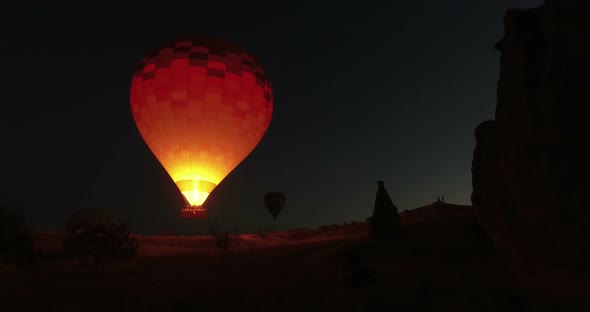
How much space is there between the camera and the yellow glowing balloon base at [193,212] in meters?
31.2

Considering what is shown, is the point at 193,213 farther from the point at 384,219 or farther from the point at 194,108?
the point at 384,219

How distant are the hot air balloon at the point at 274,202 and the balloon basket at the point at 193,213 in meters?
35.2

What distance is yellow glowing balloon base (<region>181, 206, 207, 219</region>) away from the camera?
3122cm

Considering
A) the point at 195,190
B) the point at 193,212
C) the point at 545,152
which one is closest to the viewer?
the point at 545,152

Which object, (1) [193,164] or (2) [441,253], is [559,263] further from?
(1) [193,164]

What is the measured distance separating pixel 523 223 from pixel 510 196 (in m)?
0.52

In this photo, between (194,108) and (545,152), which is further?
(194,108)

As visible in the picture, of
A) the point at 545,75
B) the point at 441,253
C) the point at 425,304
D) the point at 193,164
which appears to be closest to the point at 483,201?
the point at 545,75

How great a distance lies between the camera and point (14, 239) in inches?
638

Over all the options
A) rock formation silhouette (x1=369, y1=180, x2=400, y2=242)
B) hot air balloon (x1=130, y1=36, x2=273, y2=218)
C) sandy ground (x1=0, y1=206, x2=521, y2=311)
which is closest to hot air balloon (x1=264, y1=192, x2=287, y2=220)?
hot air balloon (x1=130, y1=36, x2=273, y2=218)

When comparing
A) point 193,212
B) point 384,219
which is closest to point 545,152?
point 384,219

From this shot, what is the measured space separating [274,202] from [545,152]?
60.9 meters

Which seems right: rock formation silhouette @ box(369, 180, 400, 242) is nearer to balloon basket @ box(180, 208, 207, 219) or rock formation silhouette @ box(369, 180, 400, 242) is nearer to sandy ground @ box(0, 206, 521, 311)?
sandy ground @ box(0, 206, 521, 311)

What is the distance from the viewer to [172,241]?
54875mm
